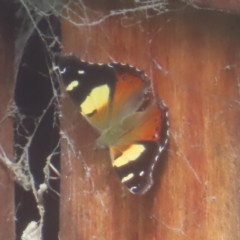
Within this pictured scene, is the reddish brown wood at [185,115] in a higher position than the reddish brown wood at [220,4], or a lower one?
lower

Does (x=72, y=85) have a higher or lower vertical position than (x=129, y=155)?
higher

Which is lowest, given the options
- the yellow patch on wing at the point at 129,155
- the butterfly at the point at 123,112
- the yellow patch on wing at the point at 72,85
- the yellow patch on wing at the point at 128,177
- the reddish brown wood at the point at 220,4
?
the yellow patch on wing at the point at 128,177

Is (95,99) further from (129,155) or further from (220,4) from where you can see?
(220,4)

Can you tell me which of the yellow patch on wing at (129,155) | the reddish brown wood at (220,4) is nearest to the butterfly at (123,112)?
the yellow patch on wing at (129,155)

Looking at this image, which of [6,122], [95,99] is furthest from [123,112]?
[6,122]

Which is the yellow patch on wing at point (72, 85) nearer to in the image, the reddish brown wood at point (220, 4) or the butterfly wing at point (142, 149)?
the butterfly wing at point (142, 149)

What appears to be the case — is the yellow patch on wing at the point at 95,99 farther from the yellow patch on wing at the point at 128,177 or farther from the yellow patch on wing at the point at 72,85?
the yellow patch on wing at the point at 128,177
